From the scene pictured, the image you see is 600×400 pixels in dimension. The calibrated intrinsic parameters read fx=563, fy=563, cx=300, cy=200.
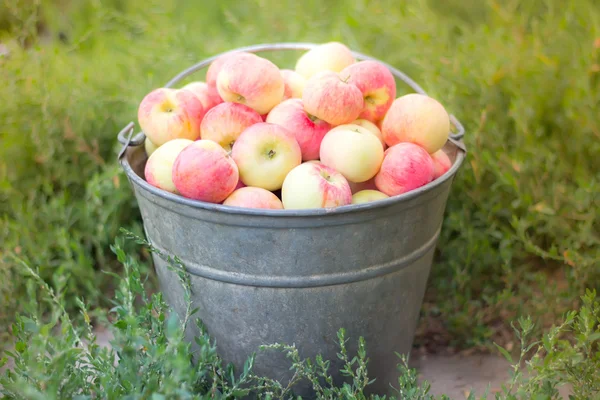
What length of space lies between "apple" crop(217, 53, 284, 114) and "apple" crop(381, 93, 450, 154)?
360 millimetres

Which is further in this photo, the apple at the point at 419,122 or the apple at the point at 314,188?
the apple at the point at 419,122

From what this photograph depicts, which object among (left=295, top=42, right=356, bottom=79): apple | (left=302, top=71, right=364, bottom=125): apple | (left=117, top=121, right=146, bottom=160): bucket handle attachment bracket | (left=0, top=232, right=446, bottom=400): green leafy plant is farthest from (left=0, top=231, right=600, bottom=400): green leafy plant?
(left=295, top=42, right=356, bottom=79): apple

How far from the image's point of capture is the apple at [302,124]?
5.33ft

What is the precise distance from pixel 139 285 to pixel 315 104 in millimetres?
674

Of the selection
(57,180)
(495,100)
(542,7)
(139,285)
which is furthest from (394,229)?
(542,7)

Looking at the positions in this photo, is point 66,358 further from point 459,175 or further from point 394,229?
point 459,175

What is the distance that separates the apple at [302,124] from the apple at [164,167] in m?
0.29

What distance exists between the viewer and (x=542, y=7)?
3.10 m

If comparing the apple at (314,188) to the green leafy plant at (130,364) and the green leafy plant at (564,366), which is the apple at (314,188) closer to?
the green leafy plant at (130,364)

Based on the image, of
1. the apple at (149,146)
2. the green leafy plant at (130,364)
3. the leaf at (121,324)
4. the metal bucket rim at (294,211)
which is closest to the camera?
the green leafy plant at (130,364)

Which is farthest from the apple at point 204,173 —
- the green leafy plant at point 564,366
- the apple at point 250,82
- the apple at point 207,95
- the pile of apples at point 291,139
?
the green leafy plant at point 564,366

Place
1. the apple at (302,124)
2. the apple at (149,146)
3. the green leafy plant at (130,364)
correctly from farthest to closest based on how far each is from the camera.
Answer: the apple at (149,146), the apple at (302,124), the green leafy plant at (130,364)

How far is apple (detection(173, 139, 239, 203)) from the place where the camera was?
1.42 meters

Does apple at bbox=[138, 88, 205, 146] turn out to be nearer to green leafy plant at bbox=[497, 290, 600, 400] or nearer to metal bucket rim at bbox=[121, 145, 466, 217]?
metal bucket rim at bbox=[121, 145, 466, 217]
